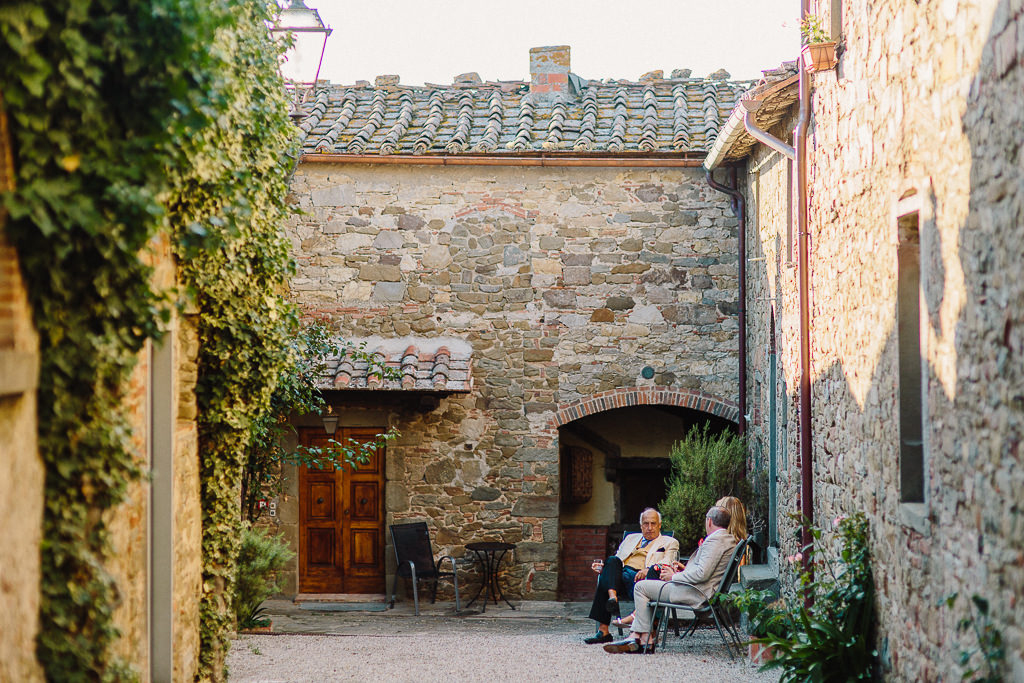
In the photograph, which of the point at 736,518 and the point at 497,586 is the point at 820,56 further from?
the point at 497,586

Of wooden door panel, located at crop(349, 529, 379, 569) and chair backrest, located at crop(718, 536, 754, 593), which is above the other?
chair backrest, located at crop(718, 536, 754, 593)

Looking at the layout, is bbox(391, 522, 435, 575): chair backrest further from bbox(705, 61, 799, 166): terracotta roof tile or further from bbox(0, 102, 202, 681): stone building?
bbox(0, 102, 202, 681): stone building

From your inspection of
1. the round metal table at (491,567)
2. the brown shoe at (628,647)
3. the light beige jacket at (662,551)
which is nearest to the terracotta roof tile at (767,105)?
the light beige jacket at (662,551)

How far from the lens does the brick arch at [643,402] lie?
9875 mm

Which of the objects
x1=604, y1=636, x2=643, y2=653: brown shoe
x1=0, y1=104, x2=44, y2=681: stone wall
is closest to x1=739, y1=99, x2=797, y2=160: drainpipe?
x1=604, y1=636, x2=643, y2=653: brown shoe

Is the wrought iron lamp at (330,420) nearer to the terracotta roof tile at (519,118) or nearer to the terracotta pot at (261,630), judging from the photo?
the terracotta pot at (261,630)

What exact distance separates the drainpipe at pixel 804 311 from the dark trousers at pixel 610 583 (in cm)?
141

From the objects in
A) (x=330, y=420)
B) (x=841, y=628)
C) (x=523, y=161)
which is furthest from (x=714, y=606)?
(x=523, y=161)

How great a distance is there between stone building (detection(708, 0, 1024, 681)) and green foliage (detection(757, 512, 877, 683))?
0.42ft

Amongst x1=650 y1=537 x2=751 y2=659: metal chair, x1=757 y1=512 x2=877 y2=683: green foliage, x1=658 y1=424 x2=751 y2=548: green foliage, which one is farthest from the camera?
x1=658 y1=424 x2=751 y2=548: green foliage

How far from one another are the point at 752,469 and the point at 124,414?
699 centimetres

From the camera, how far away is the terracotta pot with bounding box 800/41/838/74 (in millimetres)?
5809

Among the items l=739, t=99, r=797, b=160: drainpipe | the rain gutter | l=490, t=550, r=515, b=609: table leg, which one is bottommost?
l=490, t=550, r=515, b=609: table leg

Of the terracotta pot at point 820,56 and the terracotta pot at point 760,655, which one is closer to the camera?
the terracotta pot at point 820,56
